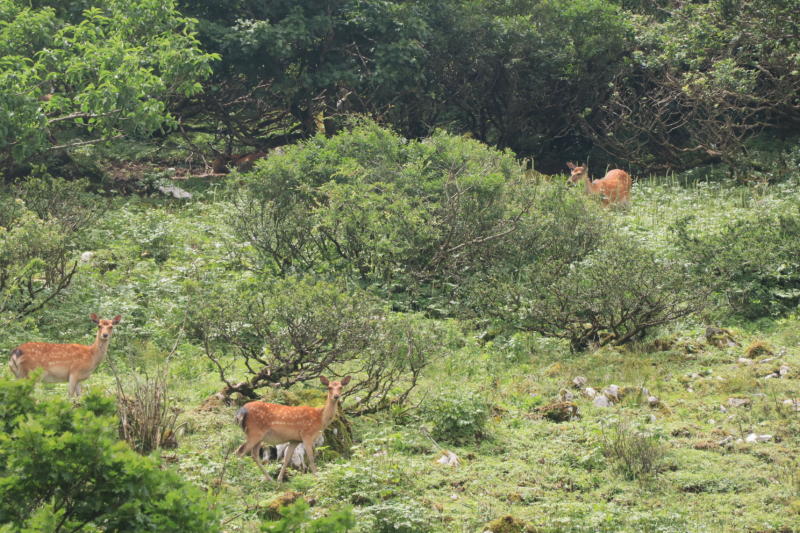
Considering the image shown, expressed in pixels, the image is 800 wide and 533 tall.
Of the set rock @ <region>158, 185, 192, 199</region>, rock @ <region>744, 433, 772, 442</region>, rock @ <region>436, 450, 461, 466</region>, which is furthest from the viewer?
rock @ <region>158, 185, 192, 199</region>

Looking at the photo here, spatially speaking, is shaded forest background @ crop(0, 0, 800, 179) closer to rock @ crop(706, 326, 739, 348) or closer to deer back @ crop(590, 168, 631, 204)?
deer back @ crop(590, 168, 631, 204)

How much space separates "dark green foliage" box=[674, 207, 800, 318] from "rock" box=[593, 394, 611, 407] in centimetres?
267

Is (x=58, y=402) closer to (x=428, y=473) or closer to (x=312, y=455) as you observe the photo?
(x=312, y=455)

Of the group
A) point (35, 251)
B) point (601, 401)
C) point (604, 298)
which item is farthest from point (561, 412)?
point (35, 251)

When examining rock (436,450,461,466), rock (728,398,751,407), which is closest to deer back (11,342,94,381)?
rock (436,450,461,466)

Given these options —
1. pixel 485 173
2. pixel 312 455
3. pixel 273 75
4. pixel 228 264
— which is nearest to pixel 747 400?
pixel 312 455

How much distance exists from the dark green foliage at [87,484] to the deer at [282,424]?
232cm

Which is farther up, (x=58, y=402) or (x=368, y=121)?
(x=58, y=402)

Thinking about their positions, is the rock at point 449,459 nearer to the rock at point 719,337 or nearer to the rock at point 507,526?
the rock at point 507,526

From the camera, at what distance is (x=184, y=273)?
1238 centimetres

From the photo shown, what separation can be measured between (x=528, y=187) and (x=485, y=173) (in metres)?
0.77

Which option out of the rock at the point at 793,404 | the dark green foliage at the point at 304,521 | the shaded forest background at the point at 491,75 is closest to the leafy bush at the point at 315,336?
the rock at the point at 793,404

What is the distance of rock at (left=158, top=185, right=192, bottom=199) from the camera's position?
58.9 feet

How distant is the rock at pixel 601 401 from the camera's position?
8.70 meters
